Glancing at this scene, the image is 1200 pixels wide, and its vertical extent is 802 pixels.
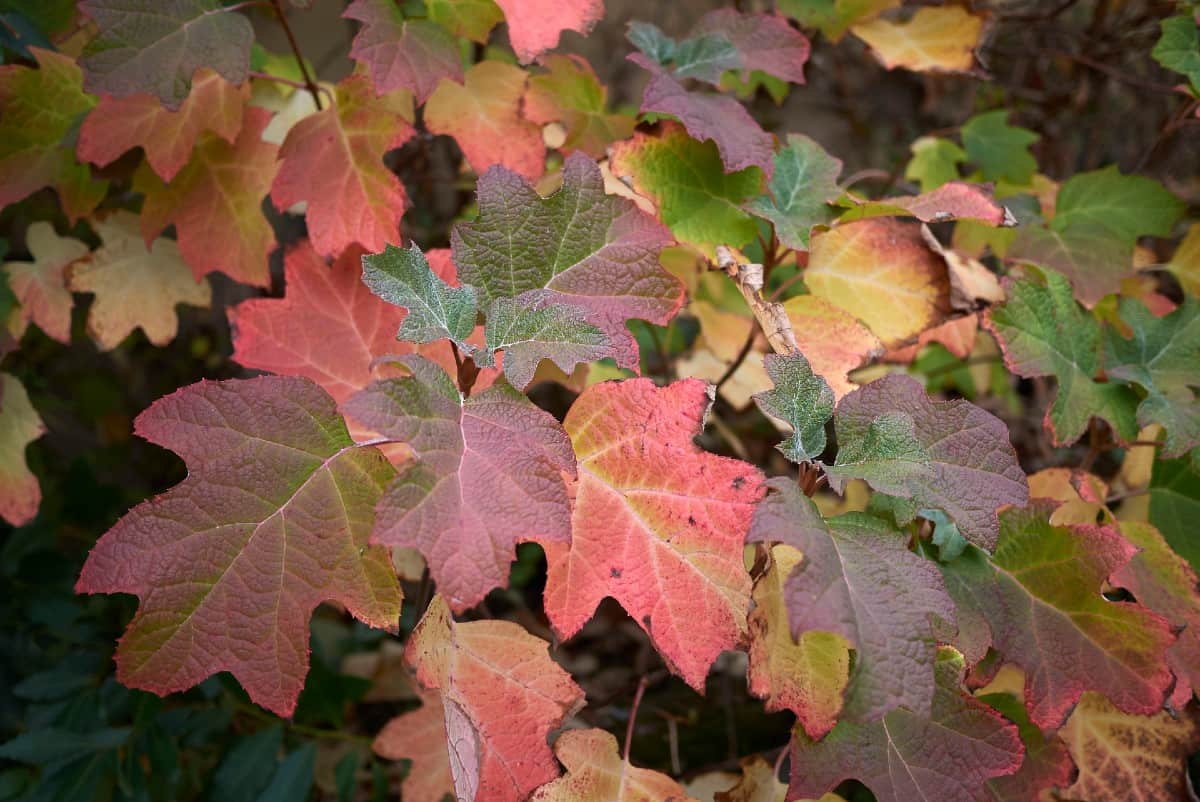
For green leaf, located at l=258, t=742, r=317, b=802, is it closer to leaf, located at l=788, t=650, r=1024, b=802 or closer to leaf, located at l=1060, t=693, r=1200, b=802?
A: leaf, located at l=788, t=650, r=1024, b=802

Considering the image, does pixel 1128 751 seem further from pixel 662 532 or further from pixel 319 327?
pixel 319 327

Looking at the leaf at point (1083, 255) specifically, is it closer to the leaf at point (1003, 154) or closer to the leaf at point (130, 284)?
the leaf at point (1003, 154)

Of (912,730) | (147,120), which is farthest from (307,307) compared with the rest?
(912,730)

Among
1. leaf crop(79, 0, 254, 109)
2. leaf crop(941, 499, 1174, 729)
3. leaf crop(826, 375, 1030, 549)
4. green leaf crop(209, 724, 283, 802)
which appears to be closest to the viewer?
leaf crop(826, 375, 1030, 549)

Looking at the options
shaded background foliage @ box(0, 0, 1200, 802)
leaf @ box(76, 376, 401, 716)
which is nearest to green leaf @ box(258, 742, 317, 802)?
shaded background foliage @ box(0, 0, 1200, 802)

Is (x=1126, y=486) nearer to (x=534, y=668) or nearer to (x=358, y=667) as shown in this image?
(x=534, y=668)

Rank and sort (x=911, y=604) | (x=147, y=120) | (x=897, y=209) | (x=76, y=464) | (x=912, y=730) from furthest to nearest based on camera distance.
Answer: (x=76, y=464)
(x=147, y=120)
(x=897, y=209)
(x=912, y=730)
(x=911, y=604)

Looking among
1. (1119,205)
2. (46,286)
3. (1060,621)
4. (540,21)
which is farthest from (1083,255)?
(46,286)
